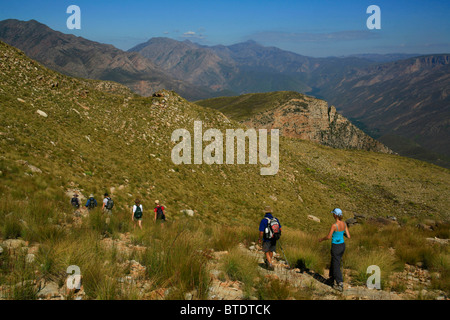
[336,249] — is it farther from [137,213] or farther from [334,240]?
[137,213]

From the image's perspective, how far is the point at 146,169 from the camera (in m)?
20.3

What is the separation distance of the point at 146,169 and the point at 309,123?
237 feet

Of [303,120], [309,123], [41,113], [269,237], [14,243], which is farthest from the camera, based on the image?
[309,123]

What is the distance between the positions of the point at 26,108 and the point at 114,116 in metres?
7.41

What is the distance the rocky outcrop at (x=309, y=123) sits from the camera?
260ft

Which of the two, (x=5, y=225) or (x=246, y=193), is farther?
(x=246, y=193)

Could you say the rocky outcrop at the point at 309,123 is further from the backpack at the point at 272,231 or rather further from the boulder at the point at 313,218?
the backpack at the point at 272,231

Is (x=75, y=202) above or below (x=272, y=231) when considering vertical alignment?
above

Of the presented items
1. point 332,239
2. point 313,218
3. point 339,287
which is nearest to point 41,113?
Result: point 332,239

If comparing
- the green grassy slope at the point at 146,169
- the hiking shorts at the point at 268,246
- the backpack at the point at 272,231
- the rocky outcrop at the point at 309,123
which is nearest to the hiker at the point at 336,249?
the backpack at the point at 272,231

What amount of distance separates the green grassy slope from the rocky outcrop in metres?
41.7

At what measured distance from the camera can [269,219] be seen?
8.97 metres
